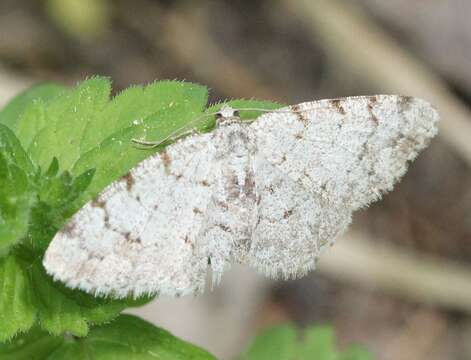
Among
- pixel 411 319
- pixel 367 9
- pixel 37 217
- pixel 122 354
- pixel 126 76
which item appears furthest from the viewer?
pixel 367 9

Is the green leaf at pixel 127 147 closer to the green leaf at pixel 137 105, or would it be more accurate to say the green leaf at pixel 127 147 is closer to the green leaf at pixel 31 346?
the green leaf at pixel 137 105

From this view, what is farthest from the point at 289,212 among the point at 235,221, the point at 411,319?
the point at 411,319

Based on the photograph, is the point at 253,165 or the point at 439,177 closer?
the point at 253,165

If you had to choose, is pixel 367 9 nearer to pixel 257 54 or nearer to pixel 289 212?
pixel 257 54

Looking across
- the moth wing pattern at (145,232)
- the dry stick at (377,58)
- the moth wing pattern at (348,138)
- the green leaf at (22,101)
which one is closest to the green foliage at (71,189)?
the moth wing pattern at (145,232)

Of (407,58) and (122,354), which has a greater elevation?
(407,58)

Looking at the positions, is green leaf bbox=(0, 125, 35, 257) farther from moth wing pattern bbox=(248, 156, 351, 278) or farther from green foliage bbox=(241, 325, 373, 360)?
green foliage bbox=(241, 325, 373, 360)

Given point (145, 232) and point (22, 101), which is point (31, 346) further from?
point (22, 101)

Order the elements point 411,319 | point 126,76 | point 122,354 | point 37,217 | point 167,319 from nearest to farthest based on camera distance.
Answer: point 37,217, point 122,354, point 167,319, point 411,319, point 126,76
